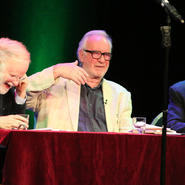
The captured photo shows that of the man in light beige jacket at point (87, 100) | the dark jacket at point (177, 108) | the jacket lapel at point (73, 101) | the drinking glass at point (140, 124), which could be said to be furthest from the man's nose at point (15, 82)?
the dark jacket at point (177, 108)

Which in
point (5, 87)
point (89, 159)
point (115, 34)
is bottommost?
point (89, 159)

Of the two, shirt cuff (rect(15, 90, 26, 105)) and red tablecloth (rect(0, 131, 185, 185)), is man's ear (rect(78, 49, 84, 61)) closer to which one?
shirt cuff (rect(15, 90, 26, 105))

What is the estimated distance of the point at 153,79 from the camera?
17.0 feet

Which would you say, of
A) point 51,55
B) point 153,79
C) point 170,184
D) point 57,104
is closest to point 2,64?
point 57,104

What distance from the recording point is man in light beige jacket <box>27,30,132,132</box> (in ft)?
12.3

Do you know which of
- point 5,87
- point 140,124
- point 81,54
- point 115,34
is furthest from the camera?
point 115,34

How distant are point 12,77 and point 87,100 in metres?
0.82

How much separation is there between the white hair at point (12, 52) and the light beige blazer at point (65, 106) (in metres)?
0.24

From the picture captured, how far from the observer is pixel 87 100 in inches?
153

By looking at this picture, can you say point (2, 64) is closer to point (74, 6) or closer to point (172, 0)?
point (74, 6)

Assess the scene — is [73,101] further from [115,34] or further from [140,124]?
[115,34]

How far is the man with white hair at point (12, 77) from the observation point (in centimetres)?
333

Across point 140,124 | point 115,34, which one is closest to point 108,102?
point 140,124

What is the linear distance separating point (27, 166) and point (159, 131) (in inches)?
36.2
